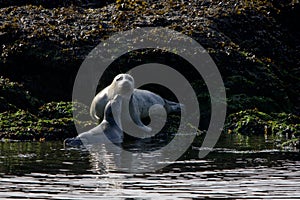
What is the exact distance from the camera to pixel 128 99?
50.4 feet

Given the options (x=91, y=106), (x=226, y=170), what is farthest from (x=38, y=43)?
(x=226, y=170)

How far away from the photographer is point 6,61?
1792 centimetres

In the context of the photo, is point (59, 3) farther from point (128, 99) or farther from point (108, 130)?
point (108, 130)

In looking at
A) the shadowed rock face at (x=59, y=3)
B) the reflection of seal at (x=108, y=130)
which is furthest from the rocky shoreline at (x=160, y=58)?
the reflection of seal at (x=108, y=130)

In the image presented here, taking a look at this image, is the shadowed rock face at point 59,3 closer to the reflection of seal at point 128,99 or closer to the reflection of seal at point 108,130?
the reflection of seal at point 128,99

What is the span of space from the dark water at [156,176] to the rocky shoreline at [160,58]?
101 inches

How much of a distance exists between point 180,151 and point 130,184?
3472mm

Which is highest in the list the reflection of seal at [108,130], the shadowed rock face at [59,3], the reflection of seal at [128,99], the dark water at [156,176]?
the shadowed rock face at [59,3]

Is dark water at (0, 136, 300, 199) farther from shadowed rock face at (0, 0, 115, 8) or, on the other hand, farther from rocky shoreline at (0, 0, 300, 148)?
shadowed rock face at (0, 0, 115, 8)

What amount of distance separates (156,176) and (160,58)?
26.1 ft

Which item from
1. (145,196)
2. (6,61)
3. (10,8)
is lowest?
(145,196)

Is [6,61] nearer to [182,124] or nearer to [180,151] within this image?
[182,124]

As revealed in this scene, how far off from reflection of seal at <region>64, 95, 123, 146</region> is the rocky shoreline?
0.66 m

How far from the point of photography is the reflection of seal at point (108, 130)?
13.8 meters
